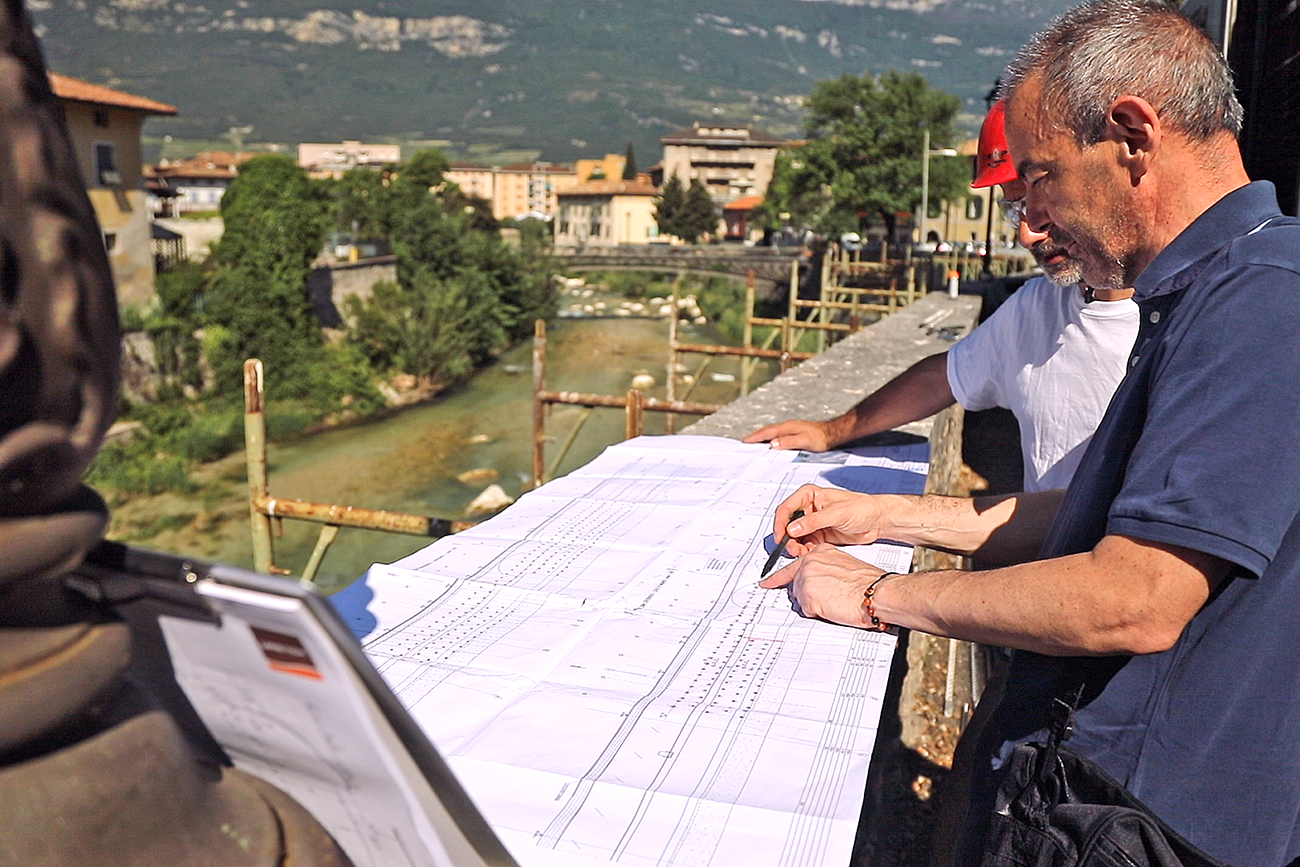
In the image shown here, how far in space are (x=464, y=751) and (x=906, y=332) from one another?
16.4ft

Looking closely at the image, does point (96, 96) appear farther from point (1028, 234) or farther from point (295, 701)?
point (295, 701)

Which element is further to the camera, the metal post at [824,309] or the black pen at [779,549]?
the metal post at [824,309]

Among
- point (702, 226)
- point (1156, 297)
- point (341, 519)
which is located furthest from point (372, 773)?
point (702, 226)

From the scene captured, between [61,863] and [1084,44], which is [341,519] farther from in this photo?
[61,863]

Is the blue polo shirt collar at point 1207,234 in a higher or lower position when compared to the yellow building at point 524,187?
lower

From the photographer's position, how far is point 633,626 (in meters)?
1.59

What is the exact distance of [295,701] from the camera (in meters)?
0.63

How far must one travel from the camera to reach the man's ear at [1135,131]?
1294mm

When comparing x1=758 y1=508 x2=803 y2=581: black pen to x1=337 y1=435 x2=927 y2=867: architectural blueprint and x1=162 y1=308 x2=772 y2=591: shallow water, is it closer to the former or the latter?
x1=337 y1=435 x2=927 y2=867: architectural blueprint

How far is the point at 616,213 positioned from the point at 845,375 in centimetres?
7270

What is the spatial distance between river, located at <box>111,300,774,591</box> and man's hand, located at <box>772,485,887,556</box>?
15.7 m

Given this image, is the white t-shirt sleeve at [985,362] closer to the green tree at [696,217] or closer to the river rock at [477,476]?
the river rock at [477,476]

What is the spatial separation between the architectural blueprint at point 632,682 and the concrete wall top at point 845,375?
1.21 meters

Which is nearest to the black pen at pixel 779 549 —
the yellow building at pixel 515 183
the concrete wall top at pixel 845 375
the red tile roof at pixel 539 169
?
the concrete wall top at pixel 845 375
